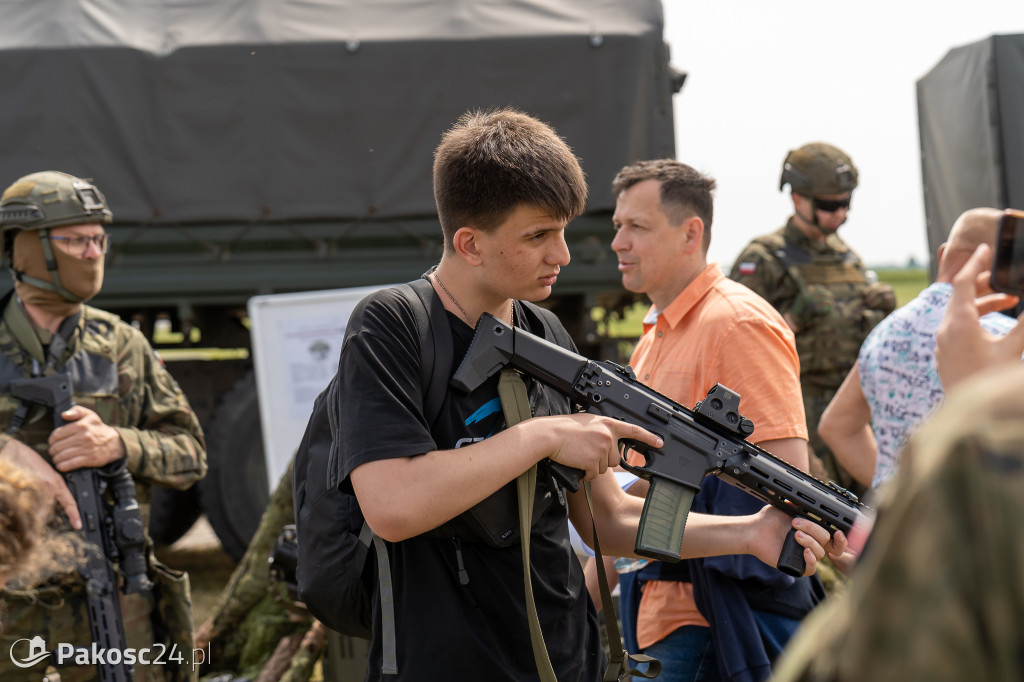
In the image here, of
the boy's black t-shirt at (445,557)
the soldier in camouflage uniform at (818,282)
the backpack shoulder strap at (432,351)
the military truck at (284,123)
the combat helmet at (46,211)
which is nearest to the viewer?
the boy's black t-shirt at (445,557)

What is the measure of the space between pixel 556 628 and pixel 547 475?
0.29 m

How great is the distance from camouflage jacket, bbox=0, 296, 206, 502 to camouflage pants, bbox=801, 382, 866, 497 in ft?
11.2

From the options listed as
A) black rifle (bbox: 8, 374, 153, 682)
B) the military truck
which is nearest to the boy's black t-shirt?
black rifle (bbox: 8, 374, 153, 682)

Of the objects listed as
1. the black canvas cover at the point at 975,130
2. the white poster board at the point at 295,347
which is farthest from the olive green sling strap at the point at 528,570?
the black canvas cover at the point at 975,130

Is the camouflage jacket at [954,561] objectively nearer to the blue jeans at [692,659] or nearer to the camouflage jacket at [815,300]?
the blue jeans at [692,659]

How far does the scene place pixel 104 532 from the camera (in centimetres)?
320

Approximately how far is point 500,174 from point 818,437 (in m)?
4.20

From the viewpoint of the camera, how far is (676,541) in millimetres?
1991

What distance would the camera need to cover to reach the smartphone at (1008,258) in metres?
1.27

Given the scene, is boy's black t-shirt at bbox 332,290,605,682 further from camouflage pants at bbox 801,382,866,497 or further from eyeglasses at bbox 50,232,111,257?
camouflage pants at bbox 801,382,866,497

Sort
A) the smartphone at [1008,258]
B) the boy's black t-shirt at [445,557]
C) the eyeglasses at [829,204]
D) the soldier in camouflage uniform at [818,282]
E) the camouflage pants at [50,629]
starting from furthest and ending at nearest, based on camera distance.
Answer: the eyeglasses at [829,204]
the soldier in camouflage uniform at [818,282]
the camouflage pants at [50,629]
the boy's black t-shirt at [445,557]
the smartphone at [1008,258]

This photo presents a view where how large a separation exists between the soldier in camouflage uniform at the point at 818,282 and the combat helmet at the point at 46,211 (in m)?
3.61

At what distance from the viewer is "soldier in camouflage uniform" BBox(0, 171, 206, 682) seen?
312 cm

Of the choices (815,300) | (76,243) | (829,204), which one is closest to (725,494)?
(76,243)
